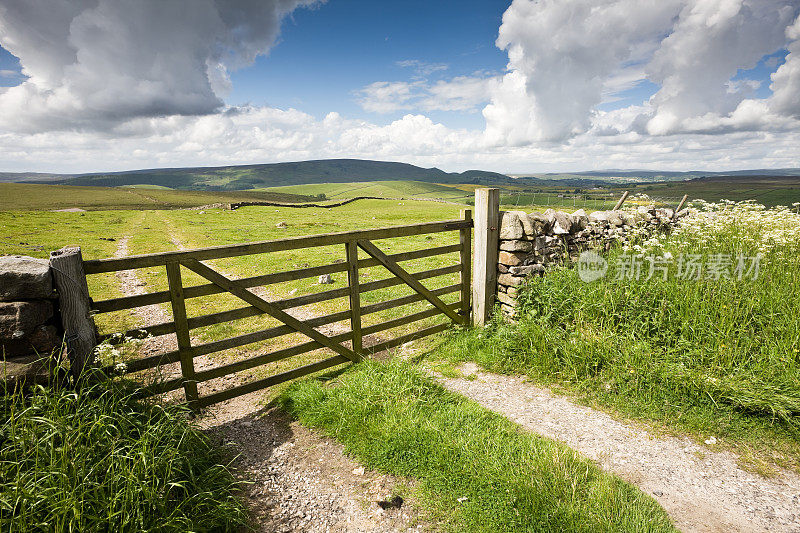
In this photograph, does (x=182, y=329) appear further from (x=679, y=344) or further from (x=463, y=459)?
(x=679, y=344)

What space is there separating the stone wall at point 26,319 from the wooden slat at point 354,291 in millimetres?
3929

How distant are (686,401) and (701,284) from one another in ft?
8.00

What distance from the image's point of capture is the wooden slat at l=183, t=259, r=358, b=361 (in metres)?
5.31

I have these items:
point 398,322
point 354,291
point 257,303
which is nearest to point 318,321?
point 354,291

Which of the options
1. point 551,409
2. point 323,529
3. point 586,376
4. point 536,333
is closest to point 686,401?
point 586,376

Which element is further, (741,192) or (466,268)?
(741,192)

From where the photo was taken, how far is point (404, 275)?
7465mm

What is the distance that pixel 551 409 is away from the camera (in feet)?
18.8

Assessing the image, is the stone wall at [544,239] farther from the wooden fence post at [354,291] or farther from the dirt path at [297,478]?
the dirt path at [297,478]

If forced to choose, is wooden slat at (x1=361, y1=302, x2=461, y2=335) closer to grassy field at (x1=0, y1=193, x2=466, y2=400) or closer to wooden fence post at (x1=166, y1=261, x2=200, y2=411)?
grassy field at (x1=0, y1=193, x2=466, y2=400)

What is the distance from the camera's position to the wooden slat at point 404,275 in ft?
22.6

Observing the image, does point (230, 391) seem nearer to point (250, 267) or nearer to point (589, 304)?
point (589, 304)

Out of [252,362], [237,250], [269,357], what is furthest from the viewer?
[269,357]

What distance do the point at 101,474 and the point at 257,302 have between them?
291 cm
